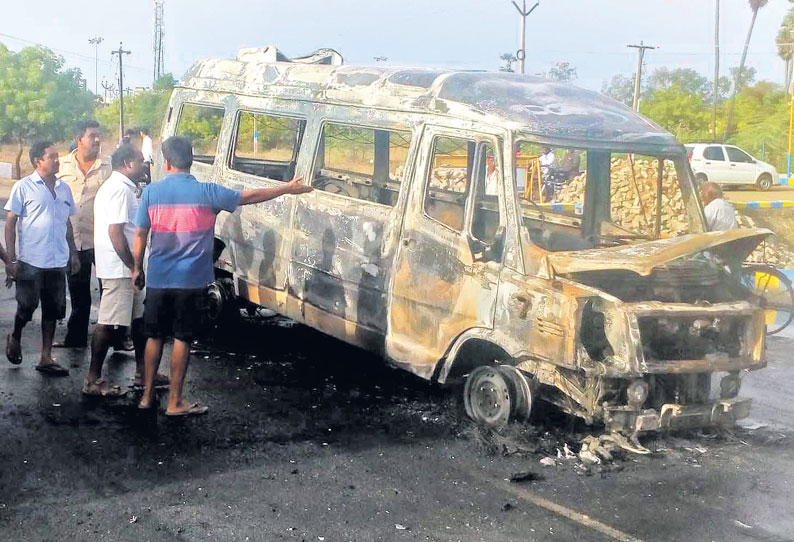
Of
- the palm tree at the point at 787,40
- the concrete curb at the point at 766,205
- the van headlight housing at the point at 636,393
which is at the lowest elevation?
the van headlight housing at the point at 636,393

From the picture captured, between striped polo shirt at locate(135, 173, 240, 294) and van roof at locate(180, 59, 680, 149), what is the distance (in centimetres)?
151

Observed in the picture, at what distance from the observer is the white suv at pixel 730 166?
29266 millimetres

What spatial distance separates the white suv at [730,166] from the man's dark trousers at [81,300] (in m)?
24.3

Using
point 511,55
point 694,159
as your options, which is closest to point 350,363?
point 694,159

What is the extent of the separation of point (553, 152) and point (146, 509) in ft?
11.5

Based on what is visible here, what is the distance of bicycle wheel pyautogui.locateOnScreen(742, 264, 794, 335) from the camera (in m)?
9.56

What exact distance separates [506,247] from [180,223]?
2.07 metres

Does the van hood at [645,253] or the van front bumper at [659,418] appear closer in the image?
the van hood at [645,253]

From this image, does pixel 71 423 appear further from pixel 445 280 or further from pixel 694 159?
pixel 694 159

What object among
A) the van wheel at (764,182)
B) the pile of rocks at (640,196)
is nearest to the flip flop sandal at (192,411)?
the pile of rocks at (640,196)

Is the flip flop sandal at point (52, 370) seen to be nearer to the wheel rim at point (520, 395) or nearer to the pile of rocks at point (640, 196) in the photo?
the wheel rim at point (520, 395)

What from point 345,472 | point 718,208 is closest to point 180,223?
point 345,472

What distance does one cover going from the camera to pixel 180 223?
596cm

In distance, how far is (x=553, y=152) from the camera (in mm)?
6418
